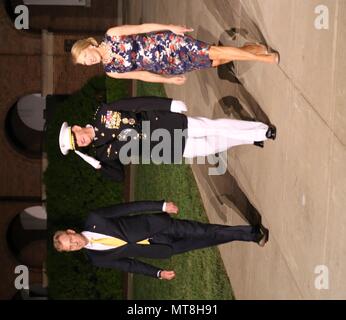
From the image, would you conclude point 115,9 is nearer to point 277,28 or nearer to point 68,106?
point 68,106

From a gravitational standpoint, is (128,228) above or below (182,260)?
above

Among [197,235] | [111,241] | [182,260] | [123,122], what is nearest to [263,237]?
[197,235]

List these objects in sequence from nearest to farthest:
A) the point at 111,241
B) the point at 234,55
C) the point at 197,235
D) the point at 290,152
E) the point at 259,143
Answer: the point at 290,152
the point at 234,55
the point at 111,241
the point at 197,235
the point at 259,143

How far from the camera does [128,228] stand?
814 centimetres

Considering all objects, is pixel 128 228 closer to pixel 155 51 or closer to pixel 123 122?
pixel 123 122

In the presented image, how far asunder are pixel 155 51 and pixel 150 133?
38.5 inches

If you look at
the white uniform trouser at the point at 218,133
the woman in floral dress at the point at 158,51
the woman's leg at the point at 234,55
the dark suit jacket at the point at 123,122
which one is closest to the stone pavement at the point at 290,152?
the woman's leg at the point at 234,55

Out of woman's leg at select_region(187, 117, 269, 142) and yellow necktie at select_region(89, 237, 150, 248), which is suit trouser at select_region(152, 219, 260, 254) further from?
woman's leg at select_region(187, 117, 269, 142)

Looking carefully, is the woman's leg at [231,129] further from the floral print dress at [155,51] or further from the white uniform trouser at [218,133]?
the floral print dress at [155,51]

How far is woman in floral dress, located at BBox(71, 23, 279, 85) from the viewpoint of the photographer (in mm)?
7734

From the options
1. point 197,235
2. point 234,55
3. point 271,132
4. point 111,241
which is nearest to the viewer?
point 234,55

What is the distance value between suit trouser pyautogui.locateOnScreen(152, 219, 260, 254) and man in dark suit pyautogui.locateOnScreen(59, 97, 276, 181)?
85 cm

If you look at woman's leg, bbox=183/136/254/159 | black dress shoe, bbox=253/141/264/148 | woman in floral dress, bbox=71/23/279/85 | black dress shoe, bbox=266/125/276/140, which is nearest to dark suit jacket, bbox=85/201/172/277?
woman's leg, bbox=183/136/254/159
